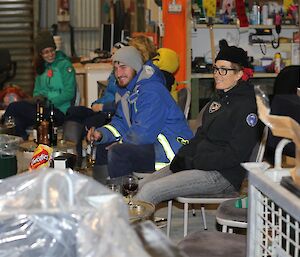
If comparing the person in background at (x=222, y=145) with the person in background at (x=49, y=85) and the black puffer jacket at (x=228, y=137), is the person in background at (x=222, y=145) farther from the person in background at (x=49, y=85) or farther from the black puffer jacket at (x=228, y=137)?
the person in background at (x=49, y=85)

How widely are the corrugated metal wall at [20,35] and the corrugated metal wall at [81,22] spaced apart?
0.29 m

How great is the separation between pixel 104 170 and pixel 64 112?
78.6 inches

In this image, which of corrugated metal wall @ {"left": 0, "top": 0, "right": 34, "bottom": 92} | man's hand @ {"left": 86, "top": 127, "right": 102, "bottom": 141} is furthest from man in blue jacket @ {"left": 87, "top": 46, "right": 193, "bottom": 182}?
corrugated metal wall @ {"left": 0, "top": 0, "right": 34, "bottom": 92}

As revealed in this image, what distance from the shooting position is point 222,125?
4.00 m

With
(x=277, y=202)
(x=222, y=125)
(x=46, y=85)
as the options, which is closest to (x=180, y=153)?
(x=222, y=125)

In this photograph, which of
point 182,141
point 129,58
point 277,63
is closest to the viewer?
point 182,141

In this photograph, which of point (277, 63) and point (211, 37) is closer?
point (211, 37)

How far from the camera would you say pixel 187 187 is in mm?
3938

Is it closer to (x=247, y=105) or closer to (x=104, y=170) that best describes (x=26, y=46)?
(x=104, y=170)

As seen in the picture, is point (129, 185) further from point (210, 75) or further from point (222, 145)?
point (210, 75)

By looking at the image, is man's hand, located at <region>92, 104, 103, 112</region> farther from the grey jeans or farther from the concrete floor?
the grey jeans

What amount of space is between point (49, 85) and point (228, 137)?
3044 millimetres

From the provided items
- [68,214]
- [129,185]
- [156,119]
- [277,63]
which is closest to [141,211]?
[129,185]

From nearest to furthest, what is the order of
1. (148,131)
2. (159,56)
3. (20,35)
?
(148,131), (159,56), (20,35)
